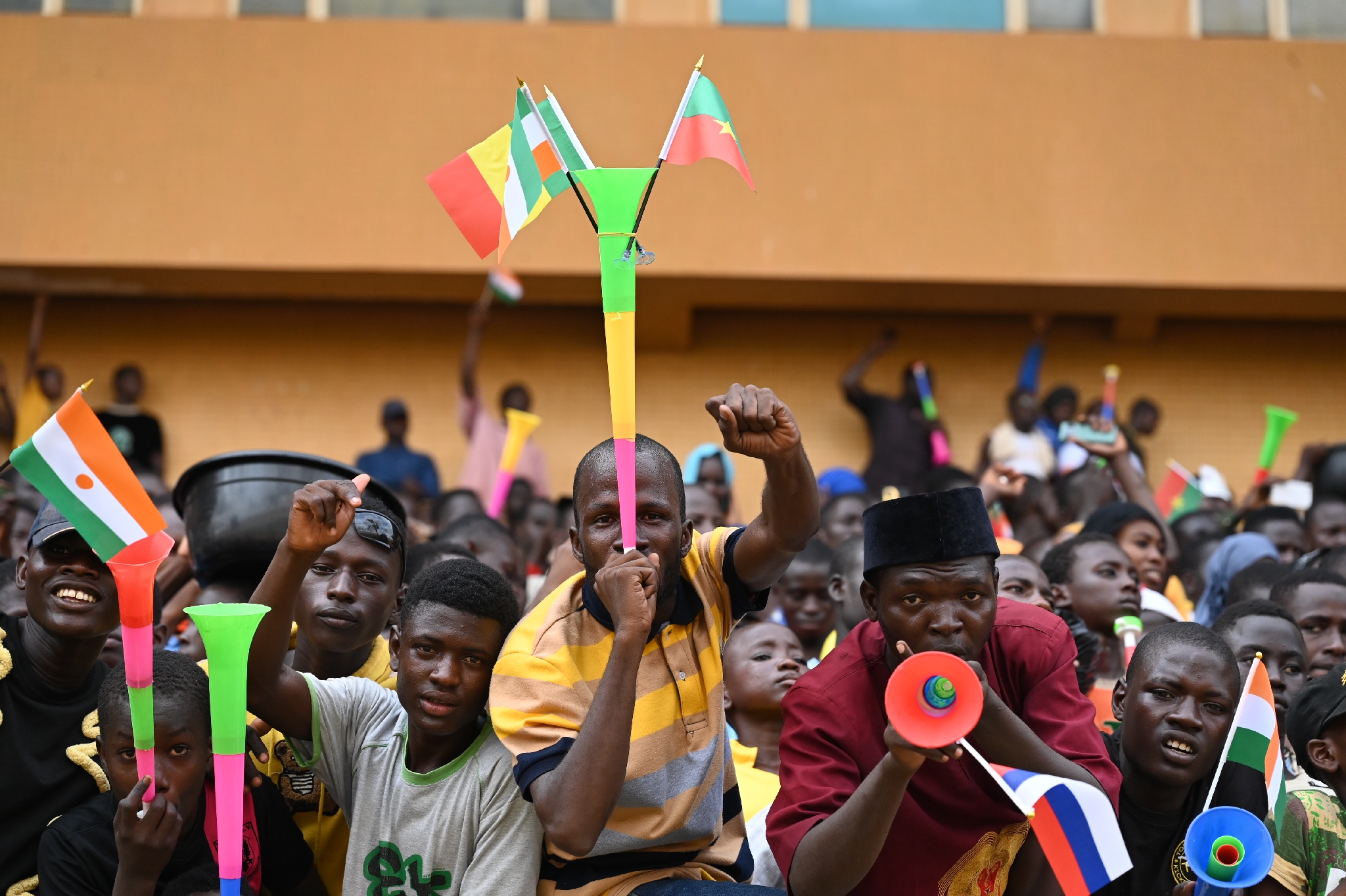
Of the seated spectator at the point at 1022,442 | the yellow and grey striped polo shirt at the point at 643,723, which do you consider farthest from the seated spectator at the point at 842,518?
the yellow and grey striped polo shirt at the point at 643,723

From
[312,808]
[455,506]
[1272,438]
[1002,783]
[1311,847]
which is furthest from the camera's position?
[1272,438]

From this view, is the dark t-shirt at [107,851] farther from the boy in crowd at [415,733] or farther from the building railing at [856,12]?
the building railing at [856,12]

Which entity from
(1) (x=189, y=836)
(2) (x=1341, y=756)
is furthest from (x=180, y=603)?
(2) (x=1341, y=756)

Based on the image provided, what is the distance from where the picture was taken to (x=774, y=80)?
32.8 ft

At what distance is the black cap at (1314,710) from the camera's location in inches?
130

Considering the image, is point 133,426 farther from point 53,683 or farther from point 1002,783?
point 1002,783

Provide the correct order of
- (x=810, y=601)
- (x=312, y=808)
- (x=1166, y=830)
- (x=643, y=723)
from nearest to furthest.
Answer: (x=643, y=723)
(x=1166, y=830)
(x=312, y=808)
(x=810, y=601)

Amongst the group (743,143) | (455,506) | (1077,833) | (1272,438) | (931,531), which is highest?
(743,143)

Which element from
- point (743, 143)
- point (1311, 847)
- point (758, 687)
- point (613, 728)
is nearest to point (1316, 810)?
point (1311, 847)

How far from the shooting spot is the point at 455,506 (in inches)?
280

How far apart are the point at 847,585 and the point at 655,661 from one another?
2.08 m

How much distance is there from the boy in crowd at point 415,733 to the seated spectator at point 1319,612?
2631 millimetres

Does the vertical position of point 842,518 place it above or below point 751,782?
above

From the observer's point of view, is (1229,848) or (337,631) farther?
(337,631)
